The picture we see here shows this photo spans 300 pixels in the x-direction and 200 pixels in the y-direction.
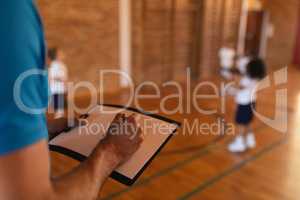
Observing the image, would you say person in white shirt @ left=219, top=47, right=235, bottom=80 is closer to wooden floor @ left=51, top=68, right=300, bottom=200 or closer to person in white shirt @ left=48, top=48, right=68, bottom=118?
wooden floor @ left=51, top=68, right=300, bottom=200

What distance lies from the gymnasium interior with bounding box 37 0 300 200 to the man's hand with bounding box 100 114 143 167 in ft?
4.67

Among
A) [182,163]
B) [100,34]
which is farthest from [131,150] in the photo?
[100,34]

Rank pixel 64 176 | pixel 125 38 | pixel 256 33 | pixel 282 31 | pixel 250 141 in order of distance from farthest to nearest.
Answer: pixel 282 31
pixel 256 33
pixel 125 38
pixel 250 141
pixel 64 176

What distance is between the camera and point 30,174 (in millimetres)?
581

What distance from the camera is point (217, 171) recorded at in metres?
2.64

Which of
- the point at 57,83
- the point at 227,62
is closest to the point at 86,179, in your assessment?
the point at 57,83

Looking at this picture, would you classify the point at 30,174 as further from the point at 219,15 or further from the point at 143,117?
the point at 219,15

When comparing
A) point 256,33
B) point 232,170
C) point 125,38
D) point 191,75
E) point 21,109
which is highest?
point 256,33

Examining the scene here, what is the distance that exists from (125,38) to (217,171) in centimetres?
323

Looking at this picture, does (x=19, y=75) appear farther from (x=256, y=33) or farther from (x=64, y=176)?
(x=256, y=33)

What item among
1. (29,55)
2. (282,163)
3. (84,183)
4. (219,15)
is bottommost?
(282,163)

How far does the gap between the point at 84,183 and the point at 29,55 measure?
35cm

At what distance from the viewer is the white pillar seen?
5039 mm

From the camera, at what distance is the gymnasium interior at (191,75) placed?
2.47 m
